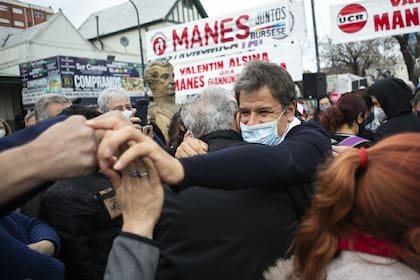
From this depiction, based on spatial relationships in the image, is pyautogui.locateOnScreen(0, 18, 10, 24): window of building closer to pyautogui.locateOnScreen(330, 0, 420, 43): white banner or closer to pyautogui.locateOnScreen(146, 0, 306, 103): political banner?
pyautogui.locateOnScreen(146, 0, 306, 103): political banner

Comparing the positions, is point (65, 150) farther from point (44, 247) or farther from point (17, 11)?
point (17, 11)

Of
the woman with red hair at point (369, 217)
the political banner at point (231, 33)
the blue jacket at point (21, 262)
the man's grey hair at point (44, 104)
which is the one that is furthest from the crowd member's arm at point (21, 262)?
the political banner at point (231, 33)

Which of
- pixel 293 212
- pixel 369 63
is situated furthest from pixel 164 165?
pixel 369 63

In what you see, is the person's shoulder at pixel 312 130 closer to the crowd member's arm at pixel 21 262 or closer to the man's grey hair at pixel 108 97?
the crowd member's arm at pixel 21 262

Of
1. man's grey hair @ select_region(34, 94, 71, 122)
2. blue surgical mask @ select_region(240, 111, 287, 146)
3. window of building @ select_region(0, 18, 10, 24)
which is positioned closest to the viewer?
blue surgical mask @ select_region(240, 111, 287, 146)

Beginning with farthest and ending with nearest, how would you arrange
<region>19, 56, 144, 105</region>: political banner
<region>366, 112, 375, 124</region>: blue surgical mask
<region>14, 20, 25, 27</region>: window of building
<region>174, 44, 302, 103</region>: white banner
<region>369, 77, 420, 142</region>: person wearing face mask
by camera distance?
1. <region>14, 20, 25, 27</region>: window of building
2. <region>19, 56, 144, 105</region>: political banner
3. <region>174, 44, 302, 103</region>: white banner
4. <region>366, 112, 375, 124</region>: blue surgical mask
5. <region>369, 77, 420, 142</region>: person wearing face mask

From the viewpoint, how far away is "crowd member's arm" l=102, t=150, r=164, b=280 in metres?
1.00

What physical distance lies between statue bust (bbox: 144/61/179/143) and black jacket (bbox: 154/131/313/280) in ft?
10.7

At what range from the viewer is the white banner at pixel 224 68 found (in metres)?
5.73

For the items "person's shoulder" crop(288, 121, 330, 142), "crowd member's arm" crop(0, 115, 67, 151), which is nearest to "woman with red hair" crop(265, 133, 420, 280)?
"person's shoulder" crop(288, 121, 330, 142)

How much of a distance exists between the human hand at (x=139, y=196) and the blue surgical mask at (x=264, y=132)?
1.19 metres

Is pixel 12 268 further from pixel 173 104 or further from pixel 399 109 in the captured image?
pixel 173 104

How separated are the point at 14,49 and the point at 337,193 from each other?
2683 cm

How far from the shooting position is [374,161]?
3.41 feet
